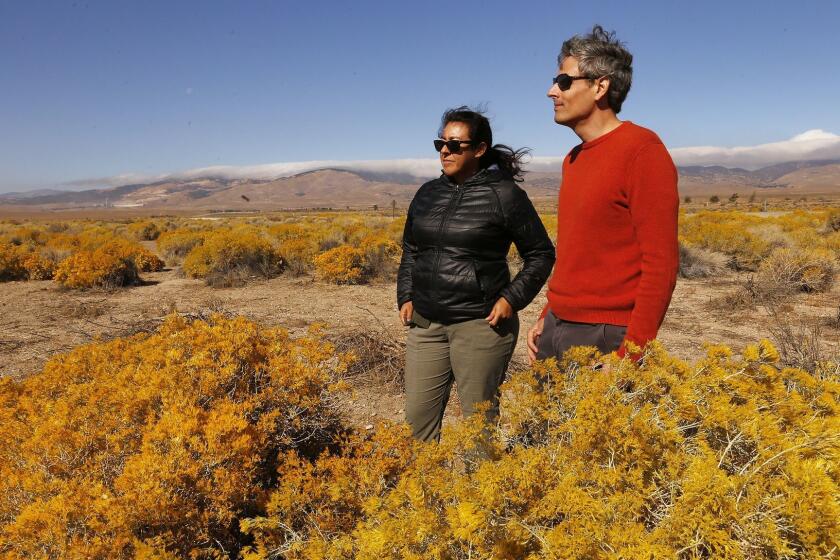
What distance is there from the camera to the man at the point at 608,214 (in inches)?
56.8

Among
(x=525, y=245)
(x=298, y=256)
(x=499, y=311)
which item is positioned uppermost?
(x=525, y=245)

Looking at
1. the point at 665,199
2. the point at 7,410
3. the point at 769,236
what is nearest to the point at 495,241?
the point at 665,199

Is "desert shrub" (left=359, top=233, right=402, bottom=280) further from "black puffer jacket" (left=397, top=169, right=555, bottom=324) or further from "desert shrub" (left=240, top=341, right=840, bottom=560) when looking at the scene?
"desert shrub" (left=240, top=341, right=840, bottom=560)

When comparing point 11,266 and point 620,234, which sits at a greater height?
point 620,234

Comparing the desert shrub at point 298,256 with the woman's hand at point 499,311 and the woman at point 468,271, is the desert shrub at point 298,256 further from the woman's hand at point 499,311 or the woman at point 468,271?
the woman's hand at point 499,311

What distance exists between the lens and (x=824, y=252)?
31.9ft

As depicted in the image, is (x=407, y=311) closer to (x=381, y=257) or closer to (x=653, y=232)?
(x=653, y=232)

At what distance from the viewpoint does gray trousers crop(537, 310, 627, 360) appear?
5.35 ft

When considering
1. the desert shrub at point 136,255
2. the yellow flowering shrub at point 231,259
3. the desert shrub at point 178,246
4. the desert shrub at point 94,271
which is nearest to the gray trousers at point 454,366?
the yellow flowering shrub at point 231,259

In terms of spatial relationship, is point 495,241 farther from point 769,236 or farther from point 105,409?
point 769,236

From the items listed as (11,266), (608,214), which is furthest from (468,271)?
(11,266)

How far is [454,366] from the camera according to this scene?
2205mm

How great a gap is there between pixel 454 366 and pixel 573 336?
65cm

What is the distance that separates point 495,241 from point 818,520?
143 centimetres
